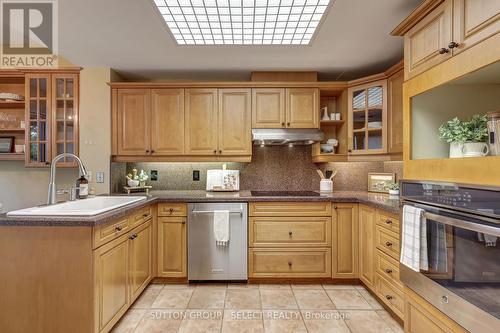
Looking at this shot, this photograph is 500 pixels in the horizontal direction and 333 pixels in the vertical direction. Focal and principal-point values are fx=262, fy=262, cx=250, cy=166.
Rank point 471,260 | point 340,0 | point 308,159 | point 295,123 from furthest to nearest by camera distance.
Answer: point 308,159
point 295,123
point 340,0
point 471,260

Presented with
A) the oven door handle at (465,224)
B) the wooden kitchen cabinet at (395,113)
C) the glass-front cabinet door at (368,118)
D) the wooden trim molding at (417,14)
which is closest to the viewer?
the oven door handle at (465,224)

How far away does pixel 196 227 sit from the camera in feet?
9.14

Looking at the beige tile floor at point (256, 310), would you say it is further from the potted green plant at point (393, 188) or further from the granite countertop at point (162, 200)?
the potted green plant at point (393, 188)

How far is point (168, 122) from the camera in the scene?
3.13 m

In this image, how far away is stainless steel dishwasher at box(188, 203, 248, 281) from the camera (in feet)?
9.12

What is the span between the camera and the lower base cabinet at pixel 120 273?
5.60 feet

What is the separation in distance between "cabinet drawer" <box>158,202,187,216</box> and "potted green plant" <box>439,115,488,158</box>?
234 centimetres

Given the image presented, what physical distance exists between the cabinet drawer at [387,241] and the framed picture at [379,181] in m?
0.87

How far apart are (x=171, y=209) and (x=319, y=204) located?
1.58 m

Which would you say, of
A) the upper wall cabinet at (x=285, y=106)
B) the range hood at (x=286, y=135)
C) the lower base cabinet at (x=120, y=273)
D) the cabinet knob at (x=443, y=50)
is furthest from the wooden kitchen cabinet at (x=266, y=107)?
the cabinet knob at (x=443, y=50)

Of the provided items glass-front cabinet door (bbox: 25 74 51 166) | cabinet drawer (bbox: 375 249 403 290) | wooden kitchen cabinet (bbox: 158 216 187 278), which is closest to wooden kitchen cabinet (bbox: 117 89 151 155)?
glass-front cabinet door (bbox: 25 74 51 166)

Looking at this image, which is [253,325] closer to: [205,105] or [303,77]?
[205,105]

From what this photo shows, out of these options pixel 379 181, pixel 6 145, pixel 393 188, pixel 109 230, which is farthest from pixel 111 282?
pixel 379 181

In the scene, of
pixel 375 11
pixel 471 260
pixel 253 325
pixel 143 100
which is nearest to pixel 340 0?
pixel 375 11
